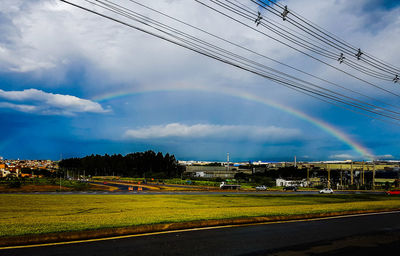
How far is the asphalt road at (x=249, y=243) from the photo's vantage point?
27.4 ft

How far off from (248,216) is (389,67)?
18.1m

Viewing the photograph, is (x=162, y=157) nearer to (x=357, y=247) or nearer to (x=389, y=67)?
(x=389, y=67)

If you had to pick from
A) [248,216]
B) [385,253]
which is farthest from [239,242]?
[248,216]

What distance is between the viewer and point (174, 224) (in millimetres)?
11992

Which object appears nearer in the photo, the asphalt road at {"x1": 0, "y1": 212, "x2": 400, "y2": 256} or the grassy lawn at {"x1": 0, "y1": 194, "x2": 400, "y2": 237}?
the asphalt road at {"x1": 0, "y1": 212, "x2": 400, "y2": 256}

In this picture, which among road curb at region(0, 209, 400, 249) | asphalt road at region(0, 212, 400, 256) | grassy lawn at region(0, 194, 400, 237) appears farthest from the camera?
grassy lawn at region(0, 194, 400, 237)

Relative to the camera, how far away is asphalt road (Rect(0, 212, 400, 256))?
8344mm

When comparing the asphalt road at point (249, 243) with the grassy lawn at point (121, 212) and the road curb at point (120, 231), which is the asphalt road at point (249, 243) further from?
the grassy lawn at point (121, 212)

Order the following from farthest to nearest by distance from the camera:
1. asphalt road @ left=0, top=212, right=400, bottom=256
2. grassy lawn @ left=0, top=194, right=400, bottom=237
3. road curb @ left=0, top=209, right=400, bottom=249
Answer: grassy lawn @ left=0, top=194, right=400, bottom=237 < road curb @ left=0, top=209, right=400, bottom=249 < asphalt road @ left=0, top=212, right=400, bottom=256

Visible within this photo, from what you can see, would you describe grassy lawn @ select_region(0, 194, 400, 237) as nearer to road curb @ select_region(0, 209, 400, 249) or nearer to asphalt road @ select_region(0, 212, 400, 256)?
road curb @ select_region(0, 209, 400, 249)

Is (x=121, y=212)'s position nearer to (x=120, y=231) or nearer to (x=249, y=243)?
(x=120, y=231)

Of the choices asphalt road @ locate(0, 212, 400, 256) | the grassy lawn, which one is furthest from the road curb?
asphalt road @ locate(0, 212, 400, 256)

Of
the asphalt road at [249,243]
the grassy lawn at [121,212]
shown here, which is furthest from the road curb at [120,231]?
the asphalt road at [249,243]

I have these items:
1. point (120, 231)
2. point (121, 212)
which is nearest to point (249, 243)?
point (120, 231)
